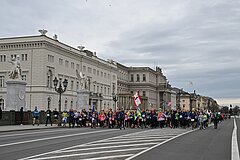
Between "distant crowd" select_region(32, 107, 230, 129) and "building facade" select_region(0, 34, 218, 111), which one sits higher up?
"building facade" select_region(0, 34, 218, 111)

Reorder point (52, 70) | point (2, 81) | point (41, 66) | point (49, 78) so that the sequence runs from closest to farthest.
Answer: point (41, 66) < point (49, 78) < point (52, 70) < point (2, 81)

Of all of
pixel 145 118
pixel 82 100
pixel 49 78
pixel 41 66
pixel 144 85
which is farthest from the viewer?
pixel 144 85

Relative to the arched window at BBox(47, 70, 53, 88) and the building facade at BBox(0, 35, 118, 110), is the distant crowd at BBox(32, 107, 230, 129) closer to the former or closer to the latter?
the building facade at BBox(0, 35, 118, 110)

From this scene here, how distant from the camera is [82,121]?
115 feet

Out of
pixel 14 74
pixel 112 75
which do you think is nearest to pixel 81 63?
pixel 112 75

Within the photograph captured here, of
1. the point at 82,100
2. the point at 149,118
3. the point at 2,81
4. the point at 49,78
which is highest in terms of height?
the point at 49,78

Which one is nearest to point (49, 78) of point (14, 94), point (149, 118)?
point (14, 94)

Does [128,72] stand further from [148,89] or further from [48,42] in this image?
[48,42]

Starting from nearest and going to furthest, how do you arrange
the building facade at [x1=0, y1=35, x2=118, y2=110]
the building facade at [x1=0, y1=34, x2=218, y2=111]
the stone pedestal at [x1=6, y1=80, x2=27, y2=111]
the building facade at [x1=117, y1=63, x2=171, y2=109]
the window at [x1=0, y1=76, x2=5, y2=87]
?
the stone pedestal at [x1=6, y1=80, x2=27, y2=111], the building facade at [x1=0, y1=35, x2=118, y2=110], the building facade at [x1=0, y1=34, x2=218, y2=111], the window at [x1=0, y1=76, x2=5, y2=87], the building facade at [x1=117, y1=63, x2=171, y2=109]

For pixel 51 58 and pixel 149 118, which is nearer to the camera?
pixel 149 118

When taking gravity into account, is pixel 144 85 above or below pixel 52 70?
above

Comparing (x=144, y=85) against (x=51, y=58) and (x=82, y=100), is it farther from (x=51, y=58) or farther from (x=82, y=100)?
(x=82, y=100)

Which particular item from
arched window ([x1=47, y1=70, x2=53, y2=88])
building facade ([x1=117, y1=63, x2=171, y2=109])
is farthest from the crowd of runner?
building facade ([x1=117, y1=63, x2=171, y2=109])

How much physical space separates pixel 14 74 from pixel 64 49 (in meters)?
39.8
